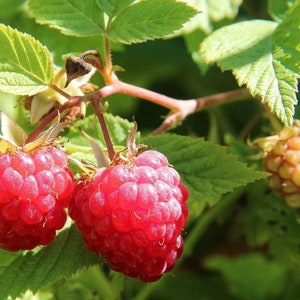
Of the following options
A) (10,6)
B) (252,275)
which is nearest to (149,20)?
(10,6)

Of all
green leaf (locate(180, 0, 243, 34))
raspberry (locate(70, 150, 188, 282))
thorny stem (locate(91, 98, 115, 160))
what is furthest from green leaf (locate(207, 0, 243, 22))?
raspberry (locate(70, 150, 188, 282))

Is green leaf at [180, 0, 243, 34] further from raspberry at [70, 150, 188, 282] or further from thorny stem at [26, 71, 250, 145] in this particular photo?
raspberry at [70, 150, 188, 282]

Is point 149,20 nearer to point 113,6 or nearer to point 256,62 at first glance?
point 113,6

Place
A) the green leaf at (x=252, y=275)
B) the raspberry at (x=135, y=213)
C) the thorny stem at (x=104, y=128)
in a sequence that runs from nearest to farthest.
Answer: the raspberry at (x=135, y=213), the thorny stem at (x=104, y=128), the green leaf at (x=252, y=275)

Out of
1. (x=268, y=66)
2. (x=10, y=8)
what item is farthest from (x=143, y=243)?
(x=10, y=8)

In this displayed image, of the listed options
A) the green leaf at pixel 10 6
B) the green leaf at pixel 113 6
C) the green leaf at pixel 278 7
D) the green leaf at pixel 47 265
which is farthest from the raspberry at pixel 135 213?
the green leaf at pixel 10 6

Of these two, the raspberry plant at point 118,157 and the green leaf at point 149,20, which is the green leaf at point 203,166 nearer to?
the raspberry plant at point 118,157
